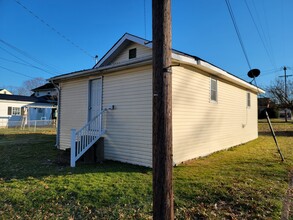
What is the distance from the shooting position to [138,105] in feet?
22.9

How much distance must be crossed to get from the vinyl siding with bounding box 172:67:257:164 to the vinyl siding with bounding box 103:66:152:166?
2.74 ft

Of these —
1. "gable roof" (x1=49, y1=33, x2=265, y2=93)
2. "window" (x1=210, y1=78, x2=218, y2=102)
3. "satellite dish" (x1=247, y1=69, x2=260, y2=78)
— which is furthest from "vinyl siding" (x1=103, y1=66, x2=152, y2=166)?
"satellite dish" (x1=247, y1=69, x2=260, y2=78)

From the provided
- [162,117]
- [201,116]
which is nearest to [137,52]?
[201,116]

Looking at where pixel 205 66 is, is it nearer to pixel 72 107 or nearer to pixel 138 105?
pixel 138 105

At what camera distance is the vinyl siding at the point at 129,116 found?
6703 millimetres

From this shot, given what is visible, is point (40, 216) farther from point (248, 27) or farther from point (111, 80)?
point (248, 27)

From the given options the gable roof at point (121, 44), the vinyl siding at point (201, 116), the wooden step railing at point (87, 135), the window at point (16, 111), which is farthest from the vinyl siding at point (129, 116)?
the window at point (16, 111)

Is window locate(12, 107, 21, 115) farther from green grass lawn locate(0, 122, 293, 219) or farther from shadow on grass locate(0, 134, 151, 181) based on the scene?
green grass lawn locate(0, 122, 293, 219)

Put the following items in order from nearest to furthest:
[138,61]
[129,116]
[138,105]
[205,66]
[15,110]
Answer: [138,61], [138,105], [129,116], [205,66], [15,110]

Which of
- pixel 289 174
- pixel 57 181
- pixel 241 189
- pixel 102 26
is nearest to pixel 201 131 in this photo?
pixel 289 174

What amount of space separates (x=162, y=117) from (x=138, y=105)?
444 cm

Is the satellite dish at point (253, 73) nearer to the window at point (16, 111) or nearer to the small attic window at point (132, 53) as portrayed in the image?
the small attic window at point (132, 53)

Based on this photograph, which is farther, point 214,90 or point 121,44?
point 121,44

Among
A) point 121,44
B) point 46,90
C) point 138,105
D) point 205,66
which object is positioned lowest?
point 138,105
